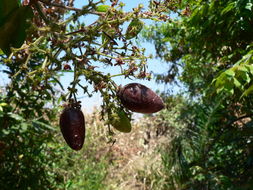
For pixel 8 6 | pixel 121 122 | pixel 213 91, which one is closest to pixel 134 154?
pixel 213 91

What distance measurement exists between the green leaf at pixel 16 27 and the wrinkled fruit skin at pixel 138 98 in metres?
0.25

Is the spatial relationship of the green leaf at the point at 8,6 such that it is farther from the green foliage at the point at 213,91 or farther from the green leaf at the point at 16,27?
the green foliage at the point at 213,91

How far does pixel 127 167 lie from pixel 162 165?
2.34ft

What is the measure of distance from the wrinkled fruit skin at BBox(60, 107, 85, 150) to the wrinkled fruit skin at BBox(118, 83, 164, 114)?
105mm

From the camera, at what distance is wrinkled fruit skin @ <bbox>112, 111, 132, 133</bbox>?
77 cm

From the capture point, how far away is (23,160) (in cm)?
294

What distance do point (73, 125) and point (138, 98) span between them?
0.51ft

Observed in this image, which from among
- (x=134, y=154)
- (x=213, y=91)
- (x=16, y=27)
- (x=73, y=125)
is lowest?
(x=73, y=125)

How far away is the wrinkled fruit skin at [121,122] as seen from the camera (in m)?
0.77

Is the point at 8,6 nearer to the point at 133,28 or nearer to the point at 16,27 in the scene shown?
the point at 16,27

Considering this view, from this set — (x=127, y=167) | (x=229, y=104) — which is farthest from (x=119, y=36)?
(x=127, y=167)

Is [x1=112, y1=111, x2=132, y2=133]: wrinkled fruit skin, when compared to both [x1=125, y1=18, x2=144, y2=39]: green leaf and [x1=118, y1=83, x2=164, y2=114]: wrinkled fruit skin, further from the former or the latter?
[x1=125, y1=18, x2=144, y2=39]: green leaf

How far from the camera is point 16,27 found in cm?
74

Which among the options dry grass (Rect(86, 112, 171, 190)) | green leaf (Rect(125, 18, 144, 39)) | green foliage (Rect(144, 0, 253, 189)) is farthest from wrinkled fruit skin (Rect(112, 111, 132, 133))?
dry grass (Rect(86, 112, 171, 190))
